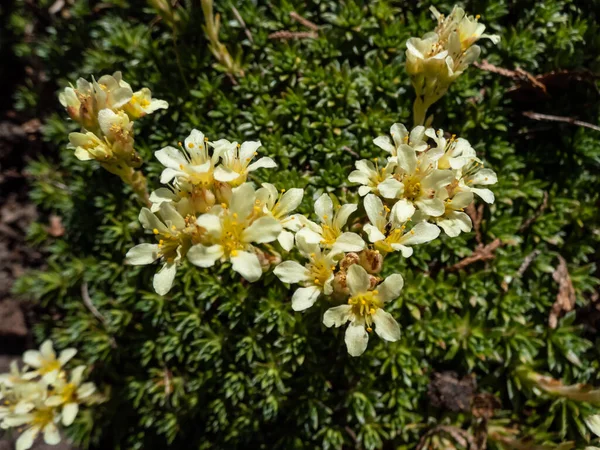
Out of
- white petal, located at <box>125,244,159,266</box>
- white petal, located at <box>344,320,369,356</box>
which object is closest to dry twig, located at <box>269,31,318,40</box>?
white petal, located at <box>125,244,159,266</box>

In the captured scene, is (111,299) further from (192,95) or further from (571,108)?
(571,108)

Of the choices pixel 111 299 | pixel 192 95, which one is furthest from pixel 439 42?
pixel 111 299

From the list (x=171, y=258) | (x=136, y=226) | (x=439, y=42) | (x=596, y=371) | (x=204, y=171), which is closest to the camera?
(x=204, y=171)

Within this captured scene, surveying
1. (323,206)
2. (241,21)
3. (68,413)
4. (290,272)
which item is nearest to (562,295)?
(323,206)

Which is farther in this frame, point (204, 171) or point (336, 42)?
point (336, 42)

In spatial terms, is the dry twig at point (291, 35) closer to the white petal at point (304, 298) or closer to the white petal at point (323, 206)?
the white petal at point (323, 206)

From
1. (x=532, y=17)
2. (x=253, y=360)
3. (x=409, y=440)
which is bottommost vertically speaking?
(x=409, y=440)

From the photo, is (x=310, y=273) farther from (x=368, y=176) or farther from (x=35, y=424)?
(x=35, y=424)
